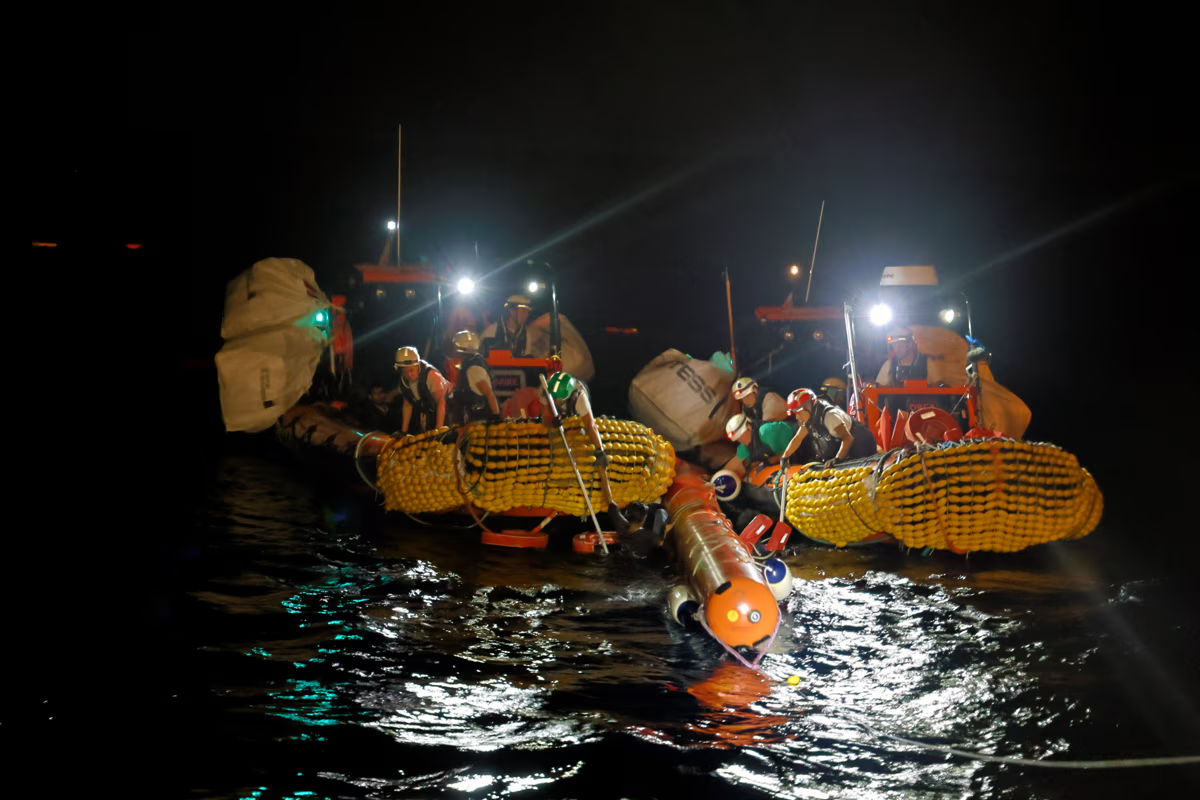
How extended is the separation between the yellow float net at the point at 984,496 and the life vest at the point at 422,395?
4311 millimetres

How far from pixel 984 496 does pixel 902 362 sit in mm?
3219

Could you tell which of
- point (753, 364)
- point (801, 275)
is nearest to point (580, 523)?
point (753, 364)

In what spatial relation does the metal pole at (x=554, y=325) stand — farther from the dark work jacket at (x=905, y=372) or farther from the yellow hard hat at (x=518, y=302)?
the dark work jacket at (x=905, y=372)

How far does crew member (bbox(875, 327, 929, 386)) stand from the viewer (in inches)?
340

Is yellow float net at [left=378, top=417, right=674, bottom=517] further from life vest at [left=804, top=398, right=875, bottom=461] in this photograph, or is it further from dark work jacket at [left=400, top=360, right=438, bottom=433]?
life vest at [left=804, top=398, right=875, bottom=461]

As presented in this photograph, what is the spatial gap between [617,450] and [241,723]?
12.4ft

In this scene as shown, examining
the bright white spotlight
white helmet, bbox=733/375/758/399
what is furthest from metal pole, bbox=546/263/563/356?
the bright white spotlight

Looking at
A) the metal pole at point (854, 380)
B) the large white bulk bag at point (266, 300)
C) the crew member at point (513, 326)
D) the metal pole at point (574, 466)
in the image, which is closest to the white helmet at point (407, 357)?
the crew member at point (513, 326)

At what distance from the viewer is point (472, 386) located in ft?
24.2

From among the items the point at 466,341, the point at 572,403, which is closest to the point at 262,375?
the point at 466,341

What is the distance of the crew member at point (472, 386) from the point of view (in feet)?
24.2

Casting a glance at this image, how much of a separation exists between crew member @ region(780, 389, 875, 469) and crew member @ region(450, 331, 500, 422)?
2812 mm

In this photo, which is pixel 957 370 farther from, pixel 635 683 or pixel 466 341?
pixel 635 683

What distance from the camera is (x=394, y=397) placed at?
410 inches
